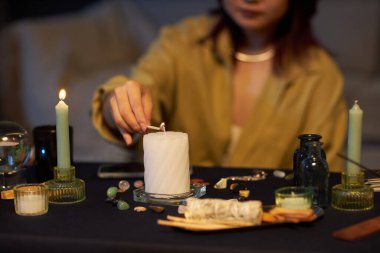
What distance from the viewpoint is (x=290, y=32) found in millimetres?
1849

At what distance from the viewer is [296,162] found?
3.55 feet

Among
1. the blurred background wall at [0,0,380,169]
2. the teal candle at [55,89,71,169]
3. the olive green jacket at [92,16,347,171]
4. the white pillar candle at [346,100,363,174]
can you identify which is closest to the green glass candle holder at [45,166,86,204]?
the teal candle at [55,89,71,169]

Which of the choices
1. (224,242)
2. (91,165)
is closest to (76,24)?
(91,165)

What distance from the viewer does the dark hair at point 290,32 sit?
1826 millimetres

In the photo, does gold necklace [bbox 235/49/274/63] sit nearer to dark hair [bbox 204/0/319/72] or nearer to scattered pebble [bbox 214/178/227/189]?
dark hair [bbox 204/0/319/72]

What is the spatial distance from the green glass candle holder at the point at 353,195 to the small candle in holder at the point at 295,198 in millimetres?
69

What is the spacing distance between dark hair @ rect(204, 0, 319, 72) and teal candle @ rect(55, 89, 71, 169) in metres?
0.87

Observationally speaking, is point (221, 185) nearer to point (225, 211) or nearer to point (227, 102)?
point (225, 211)

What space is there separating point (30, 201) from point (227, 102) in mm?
911

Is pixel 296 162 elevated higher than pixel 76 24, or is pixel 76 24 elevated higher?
pixel 76 24

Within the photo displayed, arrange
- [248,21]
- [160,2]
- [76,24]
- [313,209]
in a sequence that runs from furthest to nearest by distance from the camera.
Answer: [160,2] < [76,24] < [248,21] < [313,209]

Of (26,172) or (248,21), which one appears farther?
(248,21)

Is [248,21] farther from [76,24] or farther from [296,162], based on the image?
[76,24]

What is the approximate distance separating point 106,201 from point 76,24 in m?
2.12
